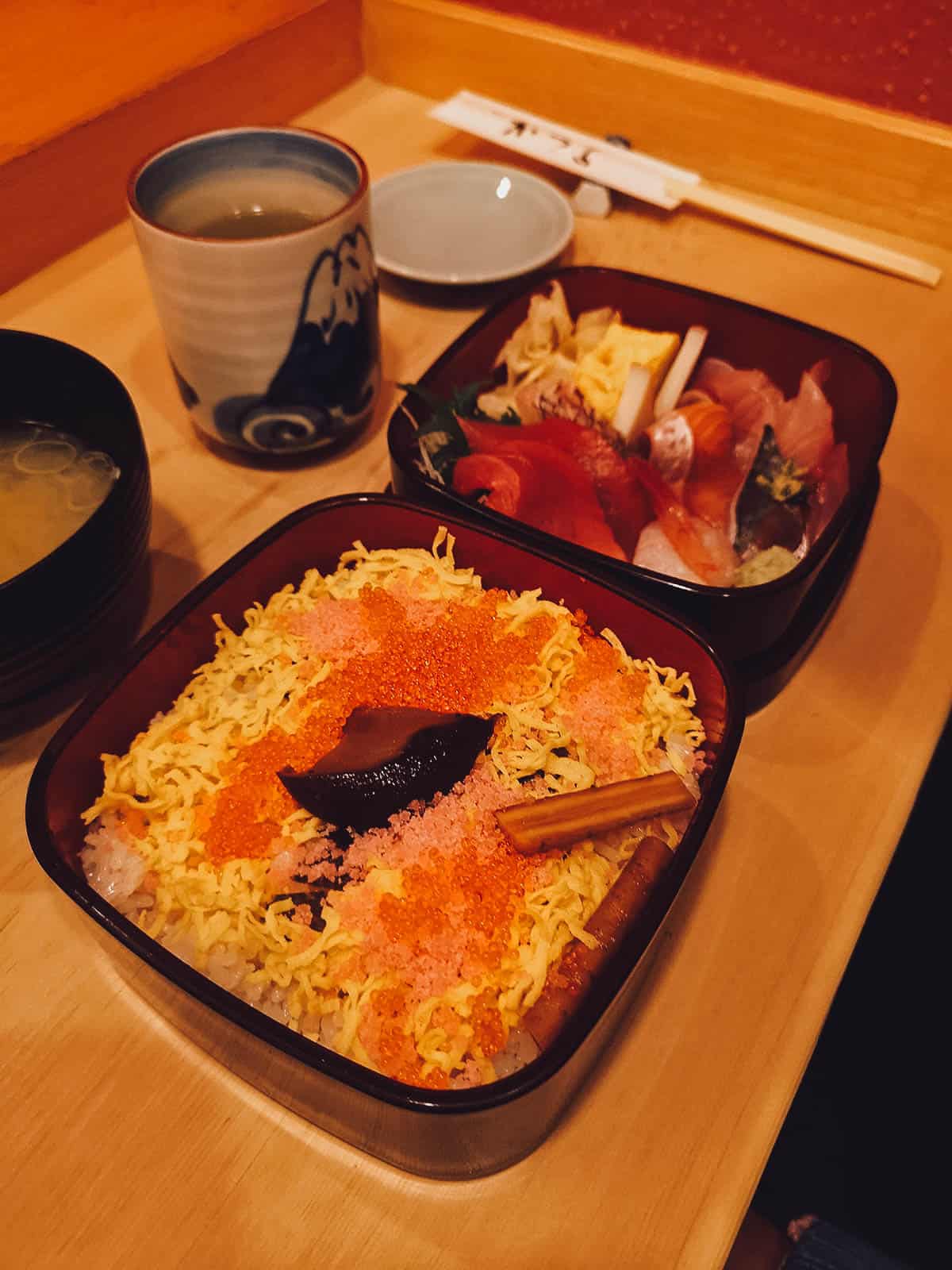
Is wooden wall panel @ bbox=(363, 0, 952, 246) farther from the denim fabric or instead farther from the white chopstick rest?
the denim fabric

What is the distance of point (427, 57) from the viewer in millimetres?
1680

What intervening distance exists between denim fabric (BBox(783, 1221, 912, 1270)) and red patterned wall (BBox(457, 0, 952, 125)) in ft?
4.84

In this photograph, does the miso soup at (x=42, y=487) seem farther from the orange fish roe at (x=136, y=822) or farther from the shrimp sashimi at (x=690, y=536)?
the shrimp sashimi at (x=690, y=536)

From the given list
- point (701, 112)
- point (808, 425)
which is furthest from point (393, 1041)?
point (701, 112)

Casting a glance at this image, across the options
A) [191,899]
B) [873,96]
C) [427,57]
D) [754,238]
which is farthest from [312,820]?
[427,57]

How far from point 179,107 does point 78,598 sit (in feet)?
3.36

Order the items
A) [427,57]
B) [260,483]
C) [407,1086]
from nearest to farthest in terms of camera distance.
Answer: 1. [407,1086]
2. [260,483]
3. [427,57]

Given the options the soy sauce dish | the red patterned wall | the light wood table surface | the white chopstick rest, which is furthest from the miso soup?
the red patterned wall

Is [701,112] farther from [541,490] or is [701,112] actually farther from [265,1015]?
[265,1015]

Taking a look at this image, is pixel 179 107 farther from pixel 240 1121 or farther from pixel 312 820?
pixel 240 1121

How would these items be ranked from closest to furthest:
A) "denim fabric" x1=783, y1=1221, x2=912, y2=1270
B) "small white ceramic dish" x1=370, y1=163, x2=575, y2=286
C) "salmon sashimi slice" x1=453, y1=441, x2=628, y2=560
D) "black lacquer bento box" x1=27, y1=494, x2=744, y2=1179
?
"black lacquer bento box" x1=27, y1=494, x2=744, y2=1179
"salmon sashimi slice" x1=453, y1=441, x2=628, y2=560
"denim fabric" x1=783, y1=1221, x2=912, y2=1270
"small white ceramic dish" x1=370, y1=163, x2=575, y2=286

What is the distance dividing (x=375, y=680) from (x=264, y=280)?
41 cm

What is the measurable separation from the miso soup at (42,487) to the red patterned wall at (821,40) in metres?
1.22

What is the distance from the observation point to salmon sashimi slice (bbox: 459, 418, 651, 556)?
3.25 feet
